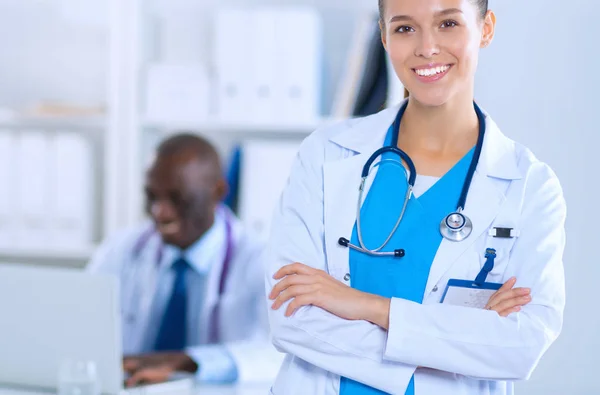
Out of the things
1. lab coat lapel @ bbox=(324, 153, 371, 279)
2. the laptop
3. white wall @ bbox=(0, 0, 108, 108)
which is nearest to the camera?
lab coat lapel @ bbox=(324, 153, 371, 279)

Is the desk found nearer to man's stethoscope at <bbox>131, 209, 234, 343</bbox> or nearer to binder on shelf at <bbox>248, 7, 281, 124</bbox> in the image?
man's stethoscope at <bbox>131, 209, 234, 343</bbox>

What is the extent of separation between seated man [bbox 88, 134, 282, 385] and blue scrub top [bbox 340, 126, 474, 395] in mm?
1255

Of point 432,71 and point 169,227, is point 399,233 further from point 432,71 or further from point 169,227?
point 169,227

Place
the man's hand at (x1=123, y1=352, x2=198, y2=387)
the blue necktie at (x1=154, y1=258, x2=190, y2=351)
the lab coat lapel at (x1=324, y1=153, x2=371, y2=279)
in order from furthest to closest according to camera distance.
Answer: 1. the blue necktie at (x1=154, y1=258, x2=190, y2=351)
2. the man's hand at (x1=123, y1=352, x2=198, y2=387)
3. the lab coat lapel at (x1=324, y1=153, x2=371, y2=279)

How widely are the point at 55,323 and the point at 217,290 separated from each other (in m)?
1.12

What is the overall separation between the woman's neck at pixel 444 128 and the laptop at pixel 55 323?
62 cm

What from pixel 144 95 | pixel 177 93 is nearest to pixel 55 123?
pixel 144 95

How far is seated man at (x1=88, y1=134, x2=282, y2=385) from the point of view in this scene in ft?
8.66

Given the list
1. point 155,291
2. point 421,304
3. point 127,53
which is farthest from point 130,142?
point 421,304

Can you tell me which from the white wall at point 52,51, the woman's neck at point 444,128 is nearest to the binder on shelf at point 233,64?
the white wall at point 52,51

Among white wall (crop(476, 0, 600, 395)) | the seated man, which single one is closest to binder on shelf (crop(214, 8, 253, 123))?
the seated man

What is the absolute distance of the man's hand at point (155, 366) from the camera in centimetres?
202

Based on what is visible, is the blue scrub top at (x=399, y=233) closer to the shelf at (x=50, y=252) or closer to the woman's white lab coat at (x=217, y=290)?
the woman's white lab coat at (x=217, y=290)

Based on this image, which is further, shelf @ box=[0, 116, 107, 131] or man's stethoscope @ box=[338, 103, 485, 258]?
shelf @ box=[0, 116, 107, 131]
